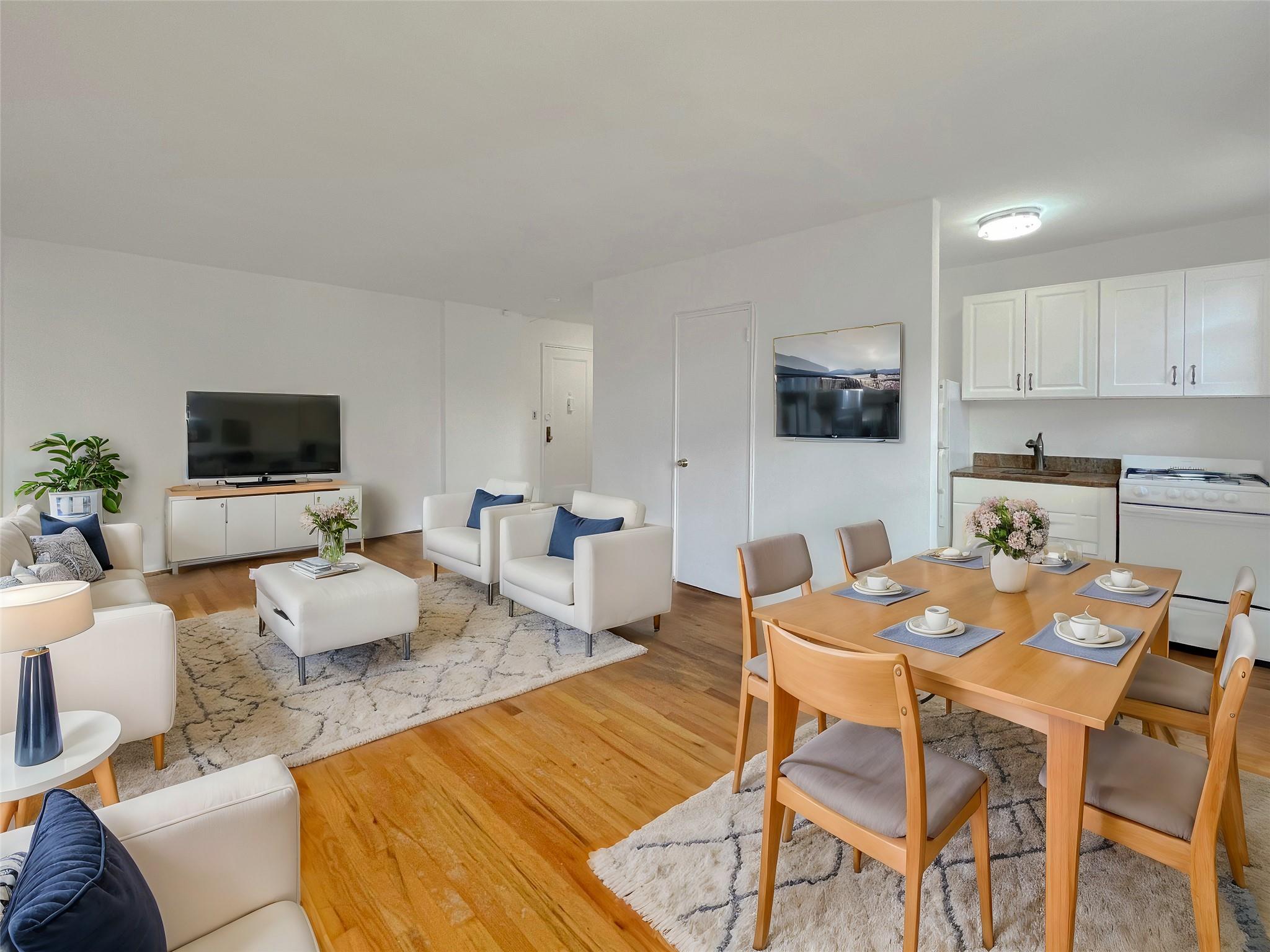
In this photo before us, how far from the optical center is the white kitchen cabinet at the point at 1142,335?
12.3ft

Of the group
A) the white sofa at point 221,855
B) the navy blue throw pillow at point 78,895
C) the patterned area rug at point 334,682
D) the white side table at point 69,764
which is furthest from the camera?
the patterned area rug at point 334,682

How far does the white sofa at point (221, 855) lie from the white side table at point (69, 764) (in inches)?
23.8

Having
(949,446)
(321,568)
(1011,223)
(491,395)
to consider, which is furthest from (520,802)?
(491,395)

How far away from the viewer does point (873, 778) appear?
152cm

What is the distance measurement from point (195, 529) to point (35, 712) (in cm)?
416

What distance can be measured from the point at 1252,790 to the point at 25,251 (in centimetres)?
762

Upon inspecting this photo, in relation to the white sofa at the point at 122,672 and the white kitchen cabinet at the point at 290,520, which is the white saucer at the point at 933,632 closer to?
the white sofa at the point at 122,672

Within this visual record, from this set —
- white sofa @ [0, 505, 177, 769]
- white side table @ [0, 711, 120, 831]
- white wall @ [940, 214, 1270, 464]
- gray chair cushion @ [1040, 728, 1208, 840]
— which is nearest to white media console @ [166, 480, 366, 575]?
white sofa @ [0, 505, 177, 769]

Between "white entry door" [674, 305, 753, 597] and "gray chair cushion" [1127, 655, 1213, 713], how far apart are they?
8.73 ft

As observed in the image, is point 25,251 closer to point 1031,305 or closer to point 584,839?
point 584,839

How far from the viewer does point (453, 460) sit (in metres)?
7.14

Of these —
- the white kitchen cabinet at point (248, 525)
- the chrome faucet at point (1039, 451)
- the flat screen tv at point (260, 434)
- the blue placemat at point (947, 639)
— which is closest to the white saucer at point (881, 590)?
the blue placemat at point (947, 639)

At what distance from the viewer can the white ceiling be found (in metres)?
2.08

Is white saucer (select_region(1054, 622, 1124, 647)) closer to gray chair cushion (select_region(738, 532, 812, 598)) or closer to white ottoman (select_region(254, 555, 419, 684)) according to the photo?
gray chair cushion (select_region(738, 532, 812, 598))
